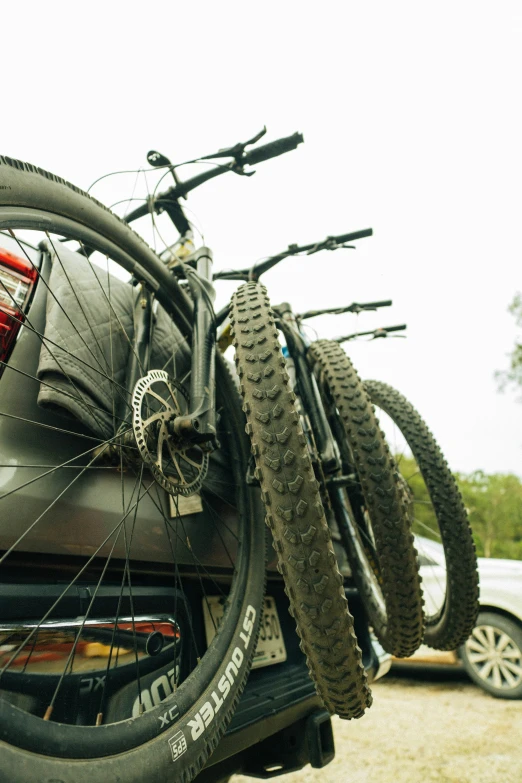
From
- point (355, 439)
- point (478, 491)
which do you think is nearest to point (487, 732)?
point (355, 439)

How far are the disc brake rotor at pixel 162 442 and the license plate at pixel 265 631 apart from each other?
0.39 m

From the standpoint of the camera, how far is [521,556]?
28.5m

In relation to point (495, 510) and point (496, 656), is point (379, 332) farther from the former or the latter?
point (495, 510)

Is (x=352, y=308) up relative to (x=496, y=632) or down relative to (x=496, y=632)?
up

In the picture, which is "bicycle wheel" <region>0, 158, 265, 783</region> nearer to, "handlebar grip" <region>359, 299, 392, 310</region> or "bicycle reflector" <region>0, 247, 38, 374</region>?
"bicycle reflector" <region>0, 247, 38, 374</region>

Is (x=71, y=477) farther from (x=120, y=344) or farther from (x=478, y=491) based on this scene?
(x=478, y=491)

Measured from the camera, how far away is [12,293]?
127cm

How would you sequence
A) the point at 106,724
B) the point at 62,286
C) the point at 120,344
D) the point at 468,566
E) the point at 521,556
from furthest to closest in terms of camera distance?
1. the point at 521,556
2. the point at 468,566
3. the point at 120,344
4. the point at 62,286
5. the point at 106,724

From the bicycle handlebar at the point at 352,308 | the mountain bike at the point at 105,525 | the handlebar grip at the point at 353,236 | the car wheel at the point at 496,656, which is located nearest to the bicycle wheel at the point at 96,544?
the mountain bike at the point at 105,525

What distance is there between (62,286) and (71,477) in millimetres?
585

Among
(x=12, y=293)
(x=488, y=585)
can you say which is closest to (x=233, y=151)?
(x=12, y=293)

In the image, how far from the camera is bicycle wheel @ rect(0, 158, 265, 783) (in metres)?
1.03

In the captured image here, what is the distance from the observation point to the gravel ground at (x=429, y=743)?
7.76ft

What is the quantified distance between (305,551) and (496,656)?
387 centimetres
